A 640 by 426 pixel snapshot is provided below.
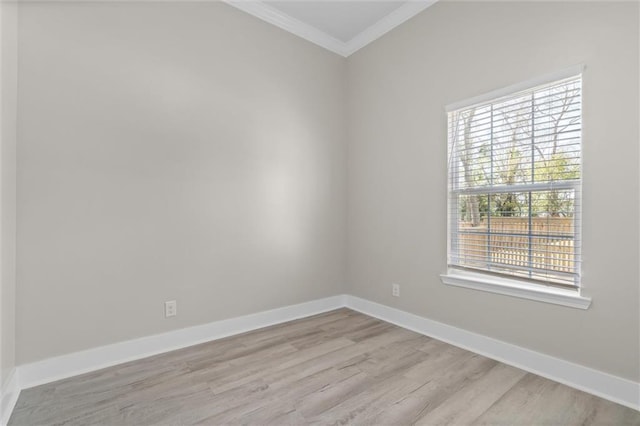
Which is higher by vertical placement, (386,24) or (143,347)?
(386,24)

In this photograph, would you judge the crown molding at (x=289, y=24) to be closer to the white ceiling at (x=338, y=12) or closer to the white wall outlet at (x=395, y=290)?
the white ceiling at (x=338, y=12)

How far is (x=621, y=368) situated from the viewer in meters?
1.81

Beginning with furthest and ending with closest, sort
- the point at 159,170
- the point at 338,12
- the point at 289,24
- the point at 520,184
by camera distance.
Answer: the point at 289,24 → the point at 338,12 → the point at 159,170 → the point at 520,184

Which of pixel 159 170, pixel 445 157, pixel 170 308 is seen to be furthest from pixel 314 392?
pixel 445 157

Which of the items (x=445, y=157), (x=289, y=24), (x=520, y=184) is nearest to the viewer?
(x=520, y=184)

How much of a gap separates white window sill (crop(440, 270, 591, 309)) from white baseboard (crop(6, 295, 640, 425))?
1.20ft

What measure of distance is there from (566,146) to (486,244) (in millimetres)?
851

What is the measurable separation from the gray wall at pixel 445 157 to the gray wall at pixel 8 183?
277 centimetres

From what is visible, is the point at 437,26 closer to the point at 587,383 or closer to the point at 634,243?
the point at 634,243

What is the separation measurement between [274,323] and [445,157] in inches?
84.8

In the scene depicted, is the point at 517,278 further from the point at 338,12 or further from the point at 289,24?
the point at 289,24

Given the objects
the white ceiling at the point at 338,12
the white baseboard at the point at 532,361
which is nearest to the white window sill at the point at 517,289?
the white baseboard at the point at 532,361

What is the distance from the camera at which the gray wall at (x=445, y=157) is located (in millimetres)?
1812

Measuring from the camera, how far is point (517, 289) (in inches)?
87.3
